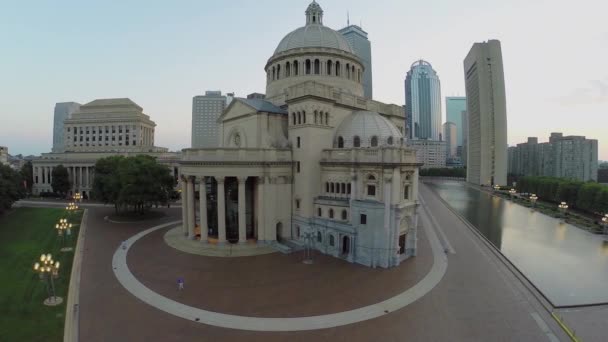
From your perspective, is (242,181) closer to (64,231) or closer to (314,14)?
(64,231)

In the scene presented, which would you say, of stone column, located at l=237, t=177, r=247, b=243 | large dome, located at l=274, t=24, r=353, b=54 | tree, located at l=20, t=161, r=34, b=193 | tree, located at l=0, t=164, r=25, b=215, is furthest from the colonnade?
tree, located at l=20, t=161, r=34, b=193

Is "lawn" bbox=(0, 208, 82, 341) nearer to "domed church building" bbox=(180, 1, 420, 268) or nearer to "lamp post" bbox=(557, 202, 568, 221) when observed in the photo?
"domed church building" bbox=(180, 1, 420, 268)

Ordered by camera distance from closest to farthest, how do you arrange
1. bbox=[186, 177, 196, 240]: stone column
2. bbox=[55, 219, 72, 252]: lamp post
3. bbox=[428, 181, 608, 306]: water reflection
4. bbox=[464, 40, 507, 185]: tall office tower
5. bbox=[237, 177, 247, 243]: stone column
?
1. bbox=[428, 181, 608, 306]: water reflection
2. bbox=[55, 219, 72, 252]: lamp post
3. bbox=[237, 177, 247, 243]: stone column
4. bbox=[186, 177, 196, 240]: stone column
5. bbox=[464, 40, 507, 185]: tall office tower

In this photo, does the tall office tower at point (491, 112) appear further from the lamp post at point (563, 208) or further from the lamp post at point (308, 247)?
the lamp post at point (308, 247)

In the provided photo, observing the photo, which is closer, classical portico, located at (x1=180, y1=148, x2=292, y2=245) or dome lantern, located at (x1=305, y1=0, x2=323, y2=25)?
classical portico, located at (x1=180, y1=148, x2=292, y2=245)

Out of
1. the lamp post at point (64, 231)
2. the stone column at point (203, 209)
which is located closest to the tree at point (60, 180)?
the lamp post at point (64, 231)

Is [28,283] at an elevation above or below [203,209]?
below

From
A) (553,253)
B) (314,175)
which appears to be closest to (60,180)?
(314,175)
